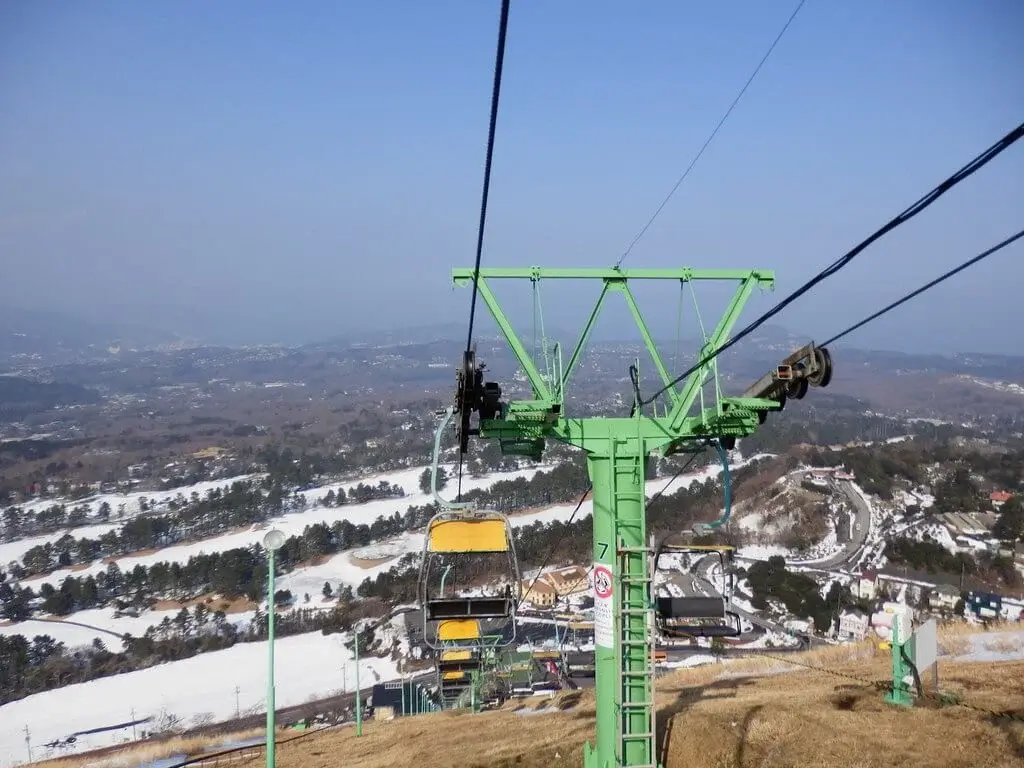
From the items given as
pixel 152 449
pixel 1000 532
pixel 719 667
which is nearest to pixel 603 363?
pixel 152 449

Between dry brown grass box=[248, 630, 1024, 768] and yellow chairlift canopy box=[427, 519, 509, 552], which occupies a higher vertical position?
yellow chairlift canopy box=[427, 519, 509, 552]

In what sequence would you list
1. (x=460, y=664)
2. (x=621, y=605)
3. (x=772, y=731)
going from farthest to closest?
(x=460, y=664), (x=772, y=731), (x=621, y=605)

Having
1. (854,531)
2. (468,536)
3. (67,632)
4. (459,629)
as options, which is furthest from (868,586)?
(67,632)

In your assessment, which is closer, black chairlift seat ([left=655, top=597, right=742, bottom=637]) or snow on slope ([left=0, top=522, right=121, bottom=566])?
black chairlift seat ([left=655, top=597, right=742, bottom=637])

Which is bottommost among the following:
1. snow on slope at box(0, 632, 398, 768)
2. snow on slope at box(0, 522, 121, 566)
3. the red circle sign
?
snow on slope at box(0, 632, 398, 768)

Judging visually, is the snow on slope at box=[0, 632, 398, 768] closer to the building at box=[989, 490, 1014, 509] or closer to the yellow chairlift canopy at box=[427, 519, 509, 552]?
the yellow chairlift canopy at box=[427, 519, 509, 552]

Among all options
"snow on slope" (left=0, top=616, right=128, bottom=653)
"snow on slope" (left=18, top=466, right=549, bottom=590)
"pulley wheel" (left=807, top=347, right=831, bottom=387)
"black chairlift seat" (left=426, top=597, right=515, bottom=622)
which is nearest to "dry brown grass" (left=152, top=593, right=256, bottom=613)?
"snow on slope" (left=0, top=616, right=128, bottom=653)

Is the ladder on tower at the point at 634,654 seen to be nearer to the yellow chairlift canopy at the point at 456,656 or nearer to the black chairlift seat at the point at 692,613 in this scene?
the black chairlift seat at the point at 692,613

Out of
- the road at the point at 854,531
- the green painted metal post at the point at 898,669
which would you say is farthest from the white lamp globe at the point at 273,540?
the road at the point at 854,531

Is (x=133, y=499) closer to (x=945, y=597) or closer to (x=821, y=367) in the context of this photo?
(x=945, y=597)
